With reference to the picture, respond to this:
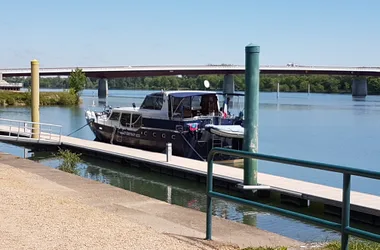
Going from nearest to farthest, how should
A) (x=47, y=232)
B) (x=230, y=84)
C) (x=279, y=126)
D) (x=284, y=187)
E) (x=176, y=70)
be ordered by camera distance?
(x=47, y=232), (x=284, y=187), (x=279, y=126), (x=176, y=70), (x=230, y=84)

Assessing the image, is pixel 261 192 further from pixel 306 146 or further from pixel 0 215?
pixel 306 146

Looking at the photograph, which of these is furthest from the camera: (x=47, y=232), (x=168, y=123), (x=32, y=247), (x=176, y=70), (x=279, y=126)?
(x=176, y=70)

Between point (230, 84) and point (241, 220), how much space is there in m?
88.9

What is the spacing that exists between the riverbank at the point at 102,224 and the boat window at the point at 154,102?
1293 centimetres

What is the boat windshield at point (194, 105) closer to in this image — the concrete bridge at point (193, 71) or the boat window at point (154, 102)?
the boat window at point (154, 102)

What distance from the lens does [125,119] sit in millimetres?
26141

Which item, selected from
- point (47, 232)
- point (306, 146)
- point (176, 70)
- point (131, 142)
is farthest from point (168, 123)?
point (176, 70)

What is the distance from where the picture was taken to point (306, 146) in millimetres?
34750

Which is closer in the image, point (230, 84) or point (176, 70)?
point (176, 70)

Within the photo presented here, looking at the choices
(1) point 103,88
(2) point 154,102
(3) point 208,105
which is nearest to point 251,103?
(3) point 208,105

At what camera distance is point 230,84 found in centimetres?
10125

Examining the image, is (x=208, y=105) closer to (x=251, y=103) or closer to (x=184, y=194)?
(x=184, y=194)

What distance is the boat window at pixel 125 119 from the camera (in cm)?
2591

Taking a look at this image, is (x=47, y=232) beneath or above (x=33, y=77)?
beneath
